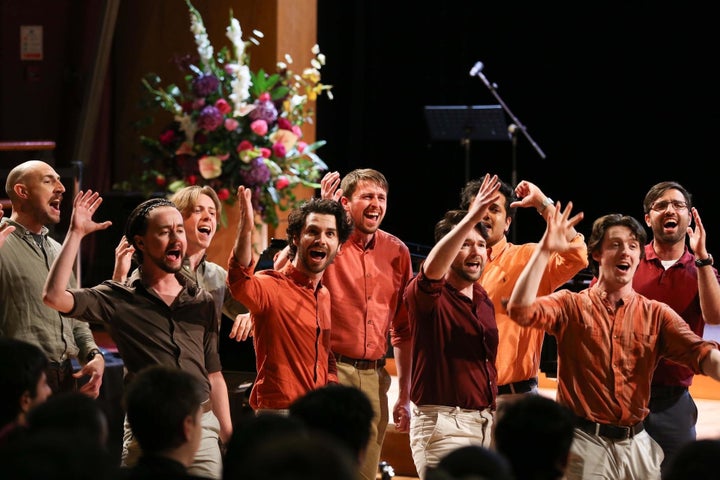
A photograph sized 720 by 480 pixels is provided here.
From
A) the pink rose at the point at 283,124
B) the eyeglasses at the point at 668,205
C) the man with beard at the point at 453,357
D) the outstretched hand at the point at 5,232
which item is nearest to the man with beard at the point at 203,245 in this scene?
the outstretched hand at the point at 5,232

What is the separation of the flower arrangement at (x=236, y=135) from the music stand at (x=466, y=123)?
2015mm

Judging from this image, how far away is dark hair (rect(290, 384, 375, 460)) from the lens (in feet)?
8.71

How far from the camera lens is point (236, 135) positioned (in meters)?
6.88

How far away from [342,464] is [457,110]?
7312 mm

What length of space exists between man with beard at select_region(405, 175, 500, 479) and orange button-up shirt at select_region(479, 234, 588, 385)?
0.27 m

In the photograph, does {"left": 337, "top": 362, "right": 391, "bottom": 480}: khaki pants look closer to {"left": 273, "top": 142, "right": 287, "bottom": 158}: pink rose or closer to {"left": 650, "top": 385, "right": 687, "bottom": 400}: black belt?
{"left": 650, "top": 385, "right": 687, "bottom": 400}: black belt

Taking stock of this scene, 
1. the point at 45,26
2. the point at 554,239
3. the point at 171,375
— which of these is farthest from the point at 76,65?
the point at 171,375

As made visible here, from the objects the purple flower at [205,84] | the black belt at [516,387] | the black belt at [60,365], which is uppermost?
the purple flower at [205,84]

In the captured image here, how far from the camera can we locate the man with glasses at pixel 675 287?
14.7ft

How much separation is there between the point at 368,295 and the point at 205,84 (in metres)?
2.71

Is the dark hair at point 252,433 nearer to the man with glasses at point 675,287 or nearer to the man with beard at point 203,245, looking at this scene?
the man with beard at point 203,245

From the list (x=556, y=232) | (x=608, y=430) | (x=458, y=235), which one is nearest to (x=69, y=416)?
(x=458, y=235)

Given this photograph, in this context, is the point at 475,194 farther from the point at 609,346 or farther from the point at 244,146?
the point at 244,146

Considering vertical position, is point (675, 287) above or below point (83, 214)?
below
